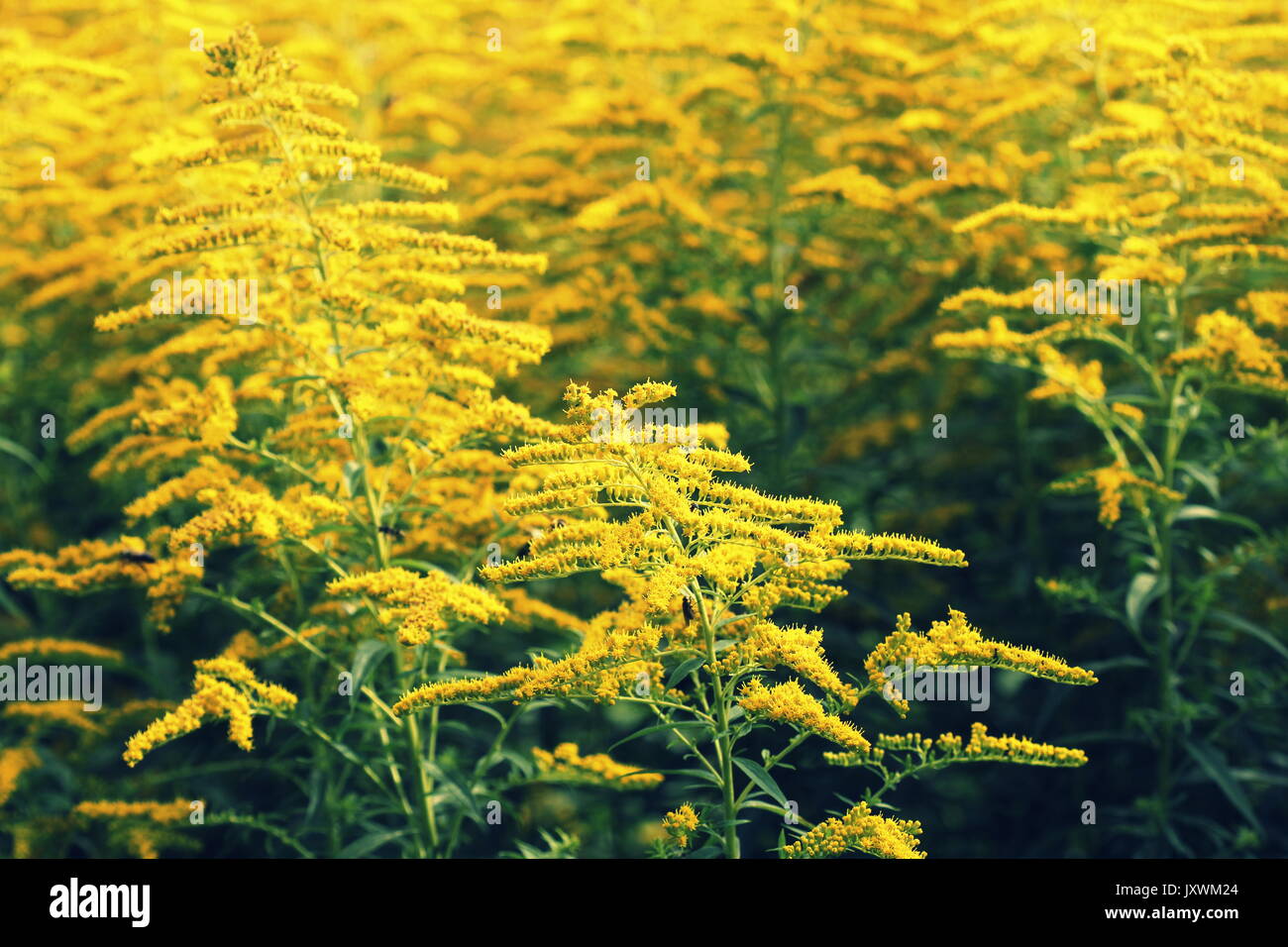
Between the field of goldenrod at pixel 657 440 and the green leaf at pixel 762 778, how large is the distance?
0.08 feet

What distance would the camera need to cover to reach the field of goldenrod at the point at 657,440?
15.6ft

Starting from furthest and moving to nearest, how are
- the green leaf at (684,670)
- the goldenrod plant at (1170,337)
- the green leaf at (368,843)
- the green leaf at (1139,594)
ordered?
the goldenrod plant at (1170,337), the green leaf at (1139,594), the green leaf at (368,843), the green leaf at (684,670)

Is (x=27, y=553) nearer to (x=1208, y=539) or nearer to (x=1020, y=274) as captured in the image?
(x=1020, y=274)

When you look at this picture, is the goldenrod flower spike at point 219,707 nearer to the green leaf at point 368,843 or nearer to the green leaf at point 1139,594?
the green leaf at point 368,843

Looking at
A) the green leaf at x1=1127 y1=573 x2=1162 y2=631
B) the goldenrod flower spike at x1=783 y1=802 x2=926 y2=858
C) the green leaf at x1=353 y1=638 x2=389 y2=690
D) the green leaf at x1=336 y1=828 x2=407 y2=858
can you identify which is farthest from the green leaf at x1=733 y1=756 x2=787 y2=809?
the green leaf at x1=1127 y1=573 x2=1162 y2=631

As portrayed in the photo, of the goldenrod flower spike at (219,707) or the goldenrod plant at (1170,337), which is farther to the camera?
the goldenrod plant at (1170,337)

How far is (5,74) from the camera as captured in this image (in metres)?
7.55

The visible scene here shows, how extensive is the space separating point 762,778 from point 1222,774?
270cm

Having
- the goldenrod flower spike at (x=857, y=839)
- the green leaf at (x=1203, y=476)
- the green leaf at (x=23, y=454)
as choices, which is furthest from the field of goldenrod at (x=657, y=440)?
the green leaf at (x=23, y=454)

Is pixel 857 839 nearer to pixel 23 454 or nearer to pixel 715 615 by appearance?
pixel 715 615

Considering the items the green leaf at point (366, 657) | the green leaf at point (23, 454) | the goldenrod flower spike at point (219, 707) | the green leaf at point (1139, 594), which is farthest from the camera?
the green leaf at point (23, 454)

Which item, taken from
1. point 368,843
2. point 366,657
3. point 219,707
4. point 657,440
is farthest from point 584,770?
point 657,440
